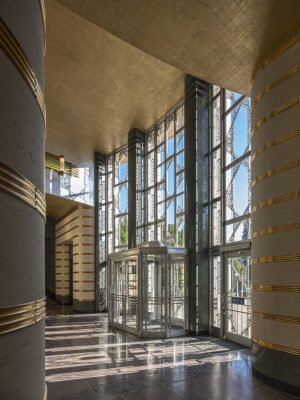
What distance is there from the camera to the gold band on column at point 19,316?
171cm

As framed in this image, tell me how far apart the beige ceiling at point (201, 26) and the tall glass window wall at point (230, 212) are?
3.20 metres

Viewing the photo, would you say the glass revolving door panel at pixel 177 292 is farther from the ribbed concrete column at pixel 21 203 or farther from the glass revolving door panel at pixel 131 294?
the ribbed concrete column at pixel 21 203

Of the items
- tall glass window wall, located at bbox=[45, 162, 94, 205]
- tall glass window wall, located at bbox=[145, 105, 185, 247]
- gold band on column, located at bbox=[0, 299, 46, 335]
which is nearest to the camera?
gold band on column, located at bbox=[0, 299, 46, 335]

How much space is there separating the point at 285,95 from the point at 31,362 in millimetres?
5223

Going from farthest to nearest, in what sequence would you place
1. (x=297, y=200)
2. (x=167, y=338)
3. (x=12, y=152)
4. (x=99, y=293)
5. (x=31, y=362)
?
(x=99, y=293)
(x=167, y=338)
(x=297, y=200)
(x=31, y=362)
(x=12, y=152)

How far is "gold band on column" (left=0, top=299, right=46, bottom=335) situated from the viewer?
5.62 feet

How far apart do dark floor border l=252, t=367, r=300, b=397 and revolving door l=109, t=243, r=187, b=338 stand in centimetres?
427

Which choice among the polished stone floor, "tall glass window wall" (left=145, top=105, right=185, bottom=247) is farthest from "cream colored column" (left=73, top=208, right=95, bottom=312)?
the polished stone floor

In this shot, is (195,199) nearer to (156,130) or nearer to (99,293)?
(156,130)

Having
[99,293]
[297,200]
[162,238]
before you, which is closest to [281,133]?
[297,200]

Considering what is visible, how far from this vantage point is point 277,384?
5.87m

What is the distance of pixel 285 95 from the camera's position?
6.05 m

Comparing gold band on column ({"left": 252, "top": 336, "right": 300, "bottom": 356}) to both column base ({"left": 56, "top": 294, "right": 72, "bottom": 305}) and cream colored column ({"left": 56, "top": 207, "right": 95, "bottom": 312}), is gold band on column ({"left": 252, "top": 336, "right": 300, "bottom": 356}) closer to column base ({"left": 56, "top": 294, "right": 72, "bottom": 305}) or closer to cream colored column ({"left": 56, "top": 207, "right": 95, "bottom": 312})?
cream colored column ({"left": 56, "top": 207, "right": 95, "bottom": 312})

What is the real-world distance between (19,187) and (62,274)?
21846 millimetres
